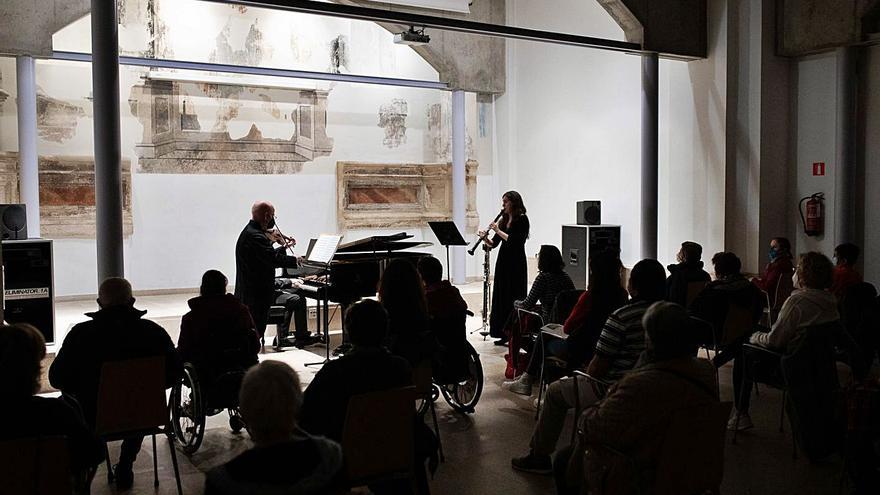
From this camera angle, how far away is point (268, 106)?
1153 centimetres

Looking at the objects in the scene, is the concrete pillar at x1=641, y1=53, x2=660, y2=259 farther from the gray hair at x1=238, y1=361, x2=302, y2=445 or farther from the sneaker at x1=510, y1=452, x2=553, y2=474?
the gray hair at x1=238, y1=361, x2=302, y2=445

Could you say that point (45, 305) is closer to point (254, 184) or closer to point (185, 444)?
point (185, 444)

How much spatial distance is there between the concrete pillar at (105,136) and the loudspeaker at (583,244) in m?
5.68

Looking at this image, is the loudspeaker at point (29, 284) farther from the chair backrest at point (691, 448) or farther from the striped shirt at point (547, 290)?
the chair backrest at point (691, 448)

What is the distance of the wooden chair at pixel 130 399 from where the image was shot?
144 inches

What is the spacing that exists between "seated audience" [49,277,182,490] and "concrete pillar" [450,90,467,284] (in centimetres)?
822

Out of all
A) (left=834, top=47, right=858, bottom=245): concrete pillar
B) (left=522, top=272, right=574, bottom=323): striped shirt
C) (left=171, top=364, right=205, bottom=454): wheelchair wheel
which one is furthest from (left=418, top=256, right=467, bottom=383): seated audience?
(left=834, top=47, right=858, bottom=245): concrete pillar

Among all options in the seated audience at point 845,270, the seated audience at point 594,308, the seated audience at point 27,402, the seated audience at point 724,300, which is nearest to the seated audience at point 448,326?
the seated audience at point 594,308

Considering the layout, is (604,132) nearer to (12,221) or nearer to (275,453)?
(12,221)

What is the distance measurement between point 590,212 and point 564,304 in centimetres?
500

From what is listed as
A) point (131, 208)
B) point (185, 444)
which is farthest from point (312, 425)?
point (131, 208)

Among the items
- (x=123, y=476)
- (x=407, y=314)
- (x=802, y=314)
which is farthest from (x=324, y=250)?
(x=802, y=314)

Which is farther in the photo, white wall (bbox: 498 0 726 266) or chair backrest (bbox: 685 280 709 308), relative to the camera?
white wall (bbox: 498 0 726 266)

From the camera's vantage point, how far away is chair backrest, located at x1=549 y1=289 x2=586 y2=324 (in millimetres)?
5578
